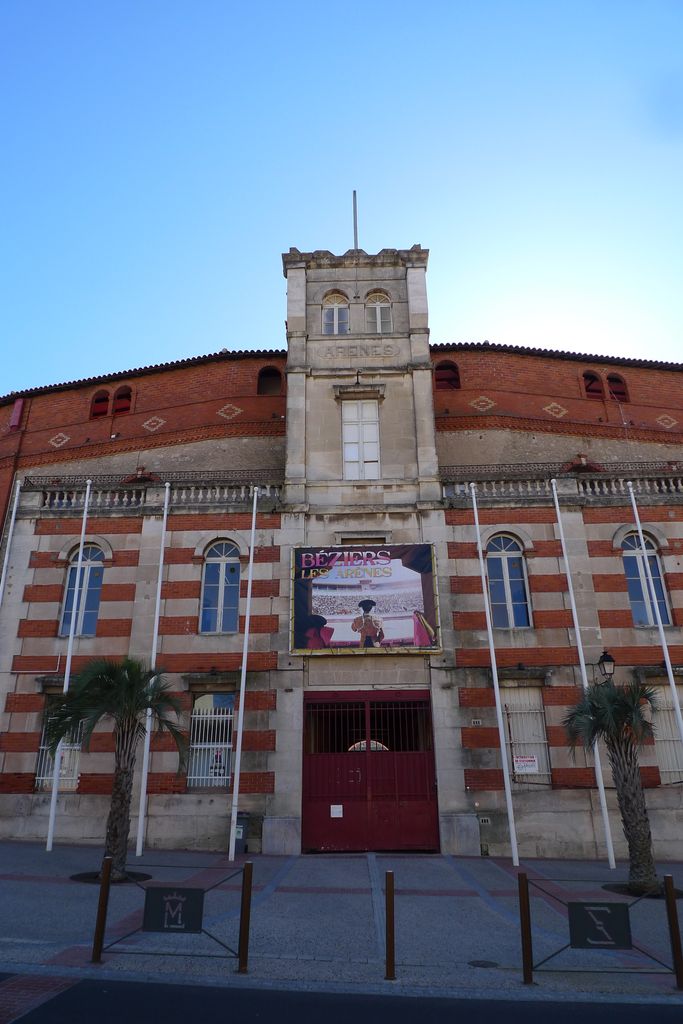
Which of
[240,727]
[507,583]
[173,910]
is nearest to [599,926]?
[173,910]

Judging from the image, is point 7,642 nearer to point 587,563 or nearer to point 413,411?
point 413,411

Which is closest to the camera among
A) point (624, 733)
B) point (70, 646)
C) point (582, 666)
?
point (624, 733)

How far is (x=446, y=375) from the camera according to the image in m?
28.0

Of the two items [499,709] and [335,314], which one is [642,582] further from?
[335,314]

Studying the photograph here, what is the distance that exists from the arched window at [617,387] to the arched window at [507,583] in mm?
12972

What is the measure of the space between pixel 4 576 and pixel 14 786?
566 cm

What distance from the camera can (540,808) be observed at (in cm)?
1609

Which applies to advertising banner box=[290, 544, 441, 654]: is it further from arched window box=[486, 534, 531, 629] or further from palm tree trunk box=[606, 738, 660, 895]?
palm tree trunk box=[606, 738, 660, 895]

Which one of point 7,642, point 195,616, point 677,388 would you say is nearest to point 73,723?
point 195,616

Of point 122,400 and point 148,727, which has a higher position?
point 122,400

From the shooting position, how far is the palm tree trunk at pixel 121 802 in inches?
484

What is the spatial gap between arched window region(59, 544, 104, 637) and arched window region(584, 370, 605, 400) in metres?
21.0

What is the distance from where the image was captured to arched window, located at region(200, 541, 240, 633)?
719 inches

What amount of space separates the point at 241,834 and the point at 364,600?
6.48 meters
